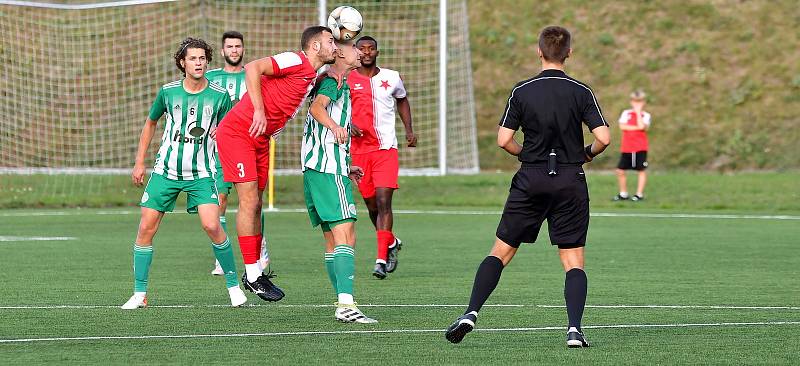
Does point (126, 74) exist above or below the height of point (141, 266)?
above

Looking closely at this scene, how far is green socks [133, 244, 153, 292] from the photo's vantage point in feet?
32.3

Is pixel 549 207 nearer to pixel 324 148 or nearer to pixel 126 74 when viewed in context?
pixel 324 148

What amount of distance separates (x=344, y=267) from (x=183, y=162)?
5.25 feet

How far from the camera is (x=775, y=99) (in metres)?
32.0

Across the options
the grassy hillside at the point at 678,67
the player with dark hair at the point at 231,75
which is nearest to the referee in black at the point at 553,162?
the player with dark hair at the point at 231,75

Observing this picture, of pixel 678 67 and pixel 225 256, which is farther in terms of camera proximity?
pixel 678 67

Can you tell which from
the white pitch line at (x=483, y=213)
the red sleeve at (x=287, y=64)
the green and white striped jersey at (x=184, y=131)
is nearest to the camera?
the red sleeve at (x=287, y=64)

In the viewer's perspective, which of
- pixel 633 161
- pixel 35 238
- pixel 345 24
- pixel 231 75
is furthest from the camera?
pixel 633 161

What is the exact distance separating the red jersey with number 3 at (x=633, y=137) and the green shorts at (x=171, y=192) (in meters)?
15.8

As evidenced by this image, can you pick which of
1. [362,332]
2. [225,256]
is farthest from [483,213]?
[362,332]

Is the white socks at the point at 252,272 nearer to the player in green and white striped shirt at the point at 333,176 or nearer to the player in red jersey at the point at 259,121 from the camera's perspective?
the player in red jersey at the point at 259,121

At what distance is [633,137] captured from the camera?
25578 millimetres

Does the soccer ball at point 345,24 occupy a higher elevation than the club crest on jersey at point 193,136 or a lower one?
higher

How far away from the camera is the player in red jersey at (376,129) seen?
13.0 m
